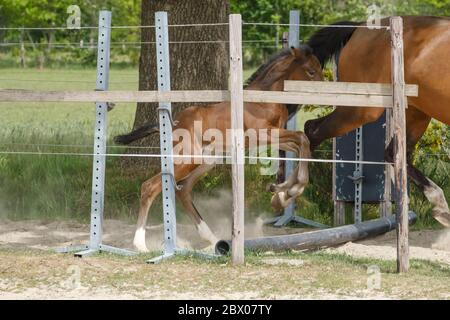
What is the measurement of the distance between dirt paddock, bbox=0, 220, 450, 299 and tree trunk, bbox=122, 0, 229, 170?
2756 mm

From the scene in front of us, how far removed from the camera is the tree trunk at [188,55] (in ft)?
35.9

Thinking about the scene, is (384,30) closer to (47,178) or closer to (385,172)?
(385,172)

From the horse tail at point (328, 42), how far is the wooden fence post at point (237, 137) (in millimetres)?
1946

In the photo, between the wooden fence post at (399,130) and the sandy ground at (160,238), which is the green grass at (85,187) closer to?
the sandy ground at (160,238)

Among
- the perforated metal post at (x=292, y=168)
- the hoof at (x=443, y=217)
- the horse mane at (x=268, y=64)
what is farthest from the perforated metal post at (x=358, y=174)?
the horse mane at (x=268, y=64)

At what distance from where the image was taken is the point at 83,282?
22.8ft

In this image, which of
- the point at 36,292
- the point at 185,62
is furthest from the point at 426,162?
the point at 36,292

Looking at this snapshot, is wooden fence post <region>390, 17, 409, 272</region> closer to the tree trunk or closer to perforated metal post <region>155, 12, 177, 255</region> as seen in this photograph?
perforated metal post <region>155, 12, 177, 255</region>

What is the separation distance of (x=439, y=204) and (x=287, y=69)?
6.04 ft

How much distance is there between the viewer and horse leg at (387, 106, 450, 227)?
8.81m

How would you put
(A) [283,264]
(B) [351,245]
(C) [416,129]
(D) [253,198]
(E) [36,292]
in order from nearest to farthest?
(E) [36,292] < (A) [283,264] < (B) [351,245] < (C) [416,129] < (D) [253,198]

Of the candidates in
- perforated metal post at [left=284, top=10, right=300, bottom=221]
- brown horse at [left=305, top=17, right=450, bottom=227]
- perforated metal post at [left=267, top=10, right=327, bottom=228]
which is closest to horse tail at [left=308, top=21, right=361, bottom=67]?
brown horse at [left=305, top=17, right=450, bottom=227]

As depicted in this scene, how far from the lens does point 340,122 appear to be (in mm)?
9109

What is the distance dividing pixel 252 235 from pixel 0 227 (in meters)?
2.52
